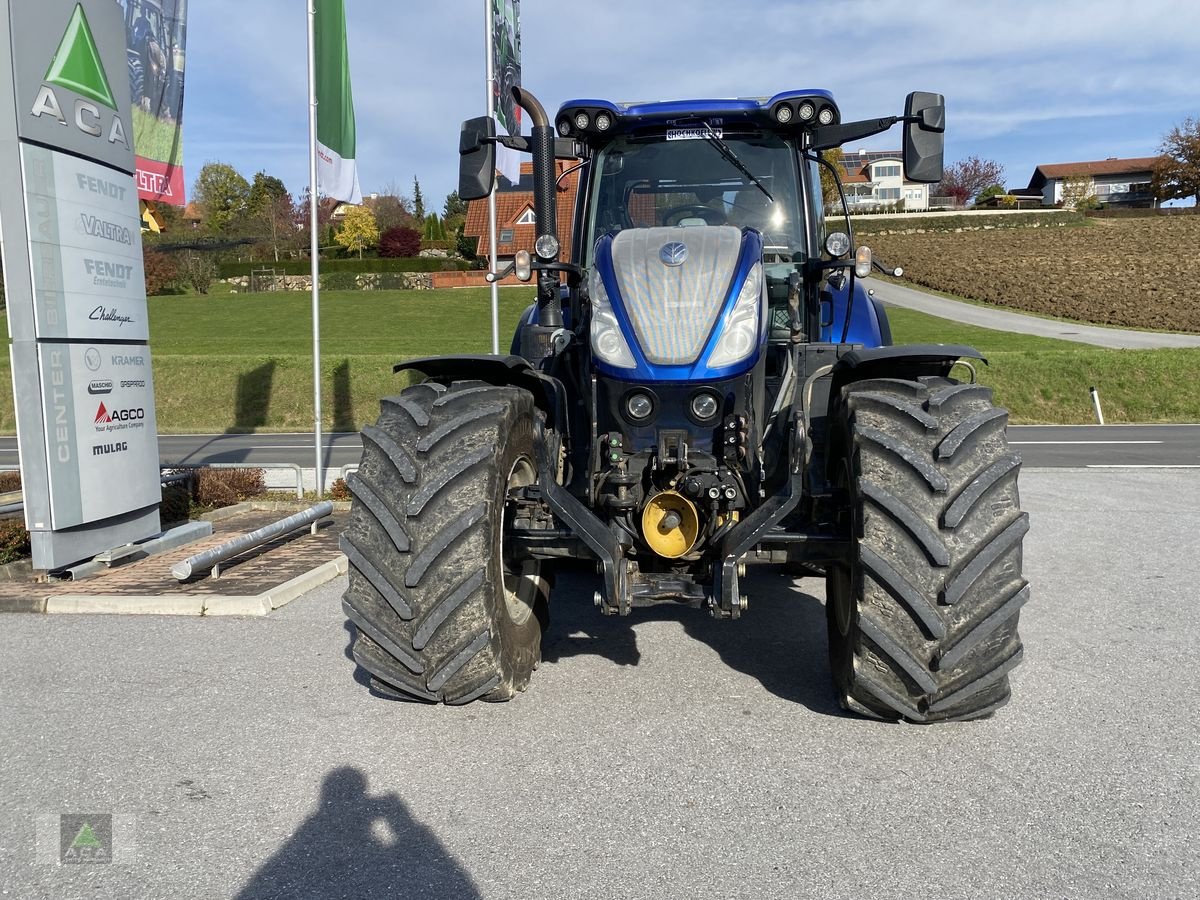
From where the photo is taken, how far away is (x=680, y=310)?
13.5 feet

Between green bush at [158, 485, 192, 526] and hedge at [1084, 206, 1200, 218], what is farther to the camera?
hedge at [1084, 206, 1200, 218]

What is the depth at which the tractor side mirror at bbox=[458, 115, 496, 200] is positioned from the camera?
16.6ft

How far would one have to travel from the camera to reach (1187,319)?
1303 inches

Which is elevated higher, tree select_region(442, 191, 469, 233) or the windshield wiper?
tree select_region(442, 191, 469, 233)

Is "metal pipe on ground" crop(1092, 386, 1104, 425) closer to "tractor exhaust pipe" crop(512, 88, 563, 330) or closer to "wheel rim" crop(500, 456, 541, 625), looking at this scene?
"tractor exhaust pipe" crop(512, 88, 563, 330)

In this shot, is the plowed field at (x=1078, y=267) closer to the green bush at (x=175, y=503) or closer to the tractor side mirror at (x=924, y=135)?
the green bush at (x=175, y=503)

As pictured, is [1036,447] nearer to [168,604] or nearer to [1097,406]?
[1097,406]

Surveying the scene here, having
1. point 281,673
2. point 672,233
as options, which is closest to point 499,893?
point 281,673

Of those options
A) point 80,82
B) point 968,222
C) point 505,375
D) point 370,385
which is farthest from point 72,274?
point 968,222

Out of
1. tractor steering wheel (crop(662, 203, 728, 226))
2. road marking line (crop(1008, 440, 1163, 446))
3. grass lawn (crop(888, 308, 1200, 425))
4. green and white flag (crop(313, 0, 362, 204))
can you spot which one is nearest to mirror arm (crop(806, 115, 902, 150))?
tractor steering wheel (crop(662, 203, 728, 226))

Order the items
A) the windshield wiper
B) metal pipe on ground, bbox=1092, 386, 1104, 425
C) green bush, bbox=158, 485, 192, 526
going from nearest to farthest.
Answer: the windshield wiper
green bush, bbox=158, 485, 192, 526
metal pipe on ground, bbox=1092, 386, 1104, 425

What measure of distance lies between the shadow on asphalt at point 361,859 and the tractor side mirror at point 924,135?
12.2 ft

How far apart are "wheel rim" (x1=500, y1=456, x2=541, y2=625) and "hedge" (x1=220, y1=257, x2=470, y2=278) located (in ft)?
169

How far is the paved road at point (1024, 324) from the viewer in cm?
2982
